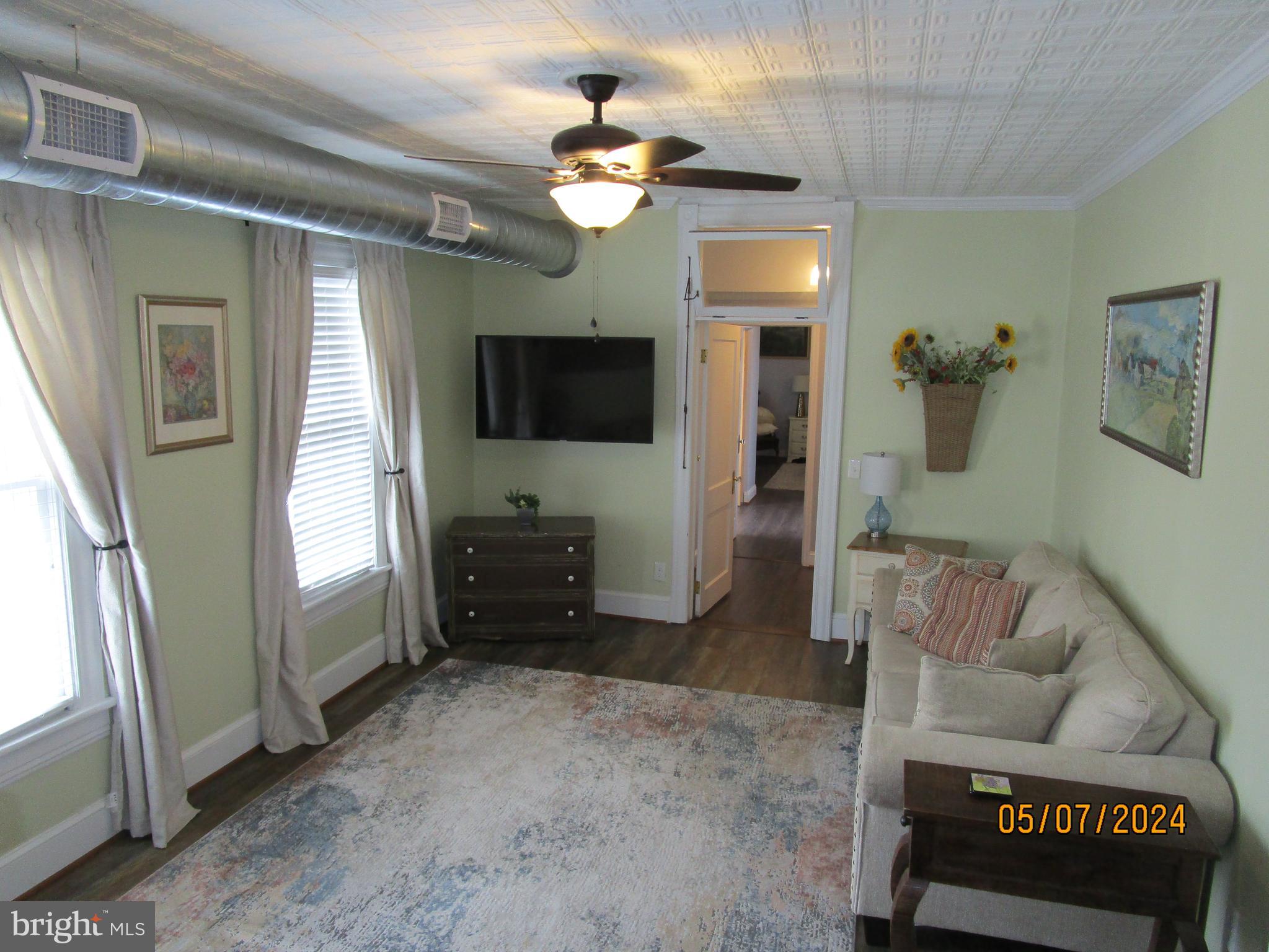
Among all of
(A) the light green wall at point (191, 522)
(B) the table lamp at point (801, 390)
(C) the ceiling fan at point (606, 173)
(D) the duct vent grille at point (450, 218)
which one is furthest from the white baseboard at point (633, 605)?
(B) the table lamp at point (801, 390)

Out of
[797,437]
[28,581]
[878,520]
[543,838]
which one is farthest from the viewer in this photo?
[797,437]

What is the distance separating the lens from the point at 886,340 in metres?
5.00

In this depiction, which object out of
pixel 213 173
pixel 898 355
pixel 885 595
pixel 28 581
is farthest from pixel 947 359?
pixel 28 581

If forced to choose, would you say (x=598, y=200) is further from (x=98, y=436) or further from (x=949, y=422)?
(x=949, y=422)

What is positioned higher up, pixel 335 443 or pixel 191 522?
pixel 335 443

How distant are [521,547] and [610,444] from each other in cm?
91

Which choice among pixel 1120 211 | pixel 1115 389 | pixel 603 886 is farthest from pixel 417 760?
pixel 1120 211

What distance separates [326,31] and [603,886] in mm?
2758

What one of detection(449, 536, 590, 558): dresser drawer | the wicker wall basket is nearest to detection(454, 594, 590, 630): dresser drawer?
detection(449, 536, 590, 558): dresser drawer

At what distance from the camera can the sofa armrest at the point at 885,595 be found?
4254mm

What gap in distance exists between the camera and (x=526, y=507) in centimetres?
519

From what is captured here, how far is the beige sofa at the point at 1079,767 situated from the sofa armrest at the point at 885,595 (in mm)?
1487

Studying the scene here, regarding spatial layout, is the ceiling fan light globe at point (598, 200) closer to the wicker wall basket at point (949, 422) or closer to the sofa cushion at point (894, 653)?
the sofa cushion at point (894, 653)

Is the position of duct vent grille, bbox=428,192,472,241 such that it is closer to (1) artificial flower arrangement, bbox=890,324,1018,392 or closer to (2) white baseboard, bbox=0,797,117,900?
(1) artificial flower arrangement, bbox=890,324,1018,392
